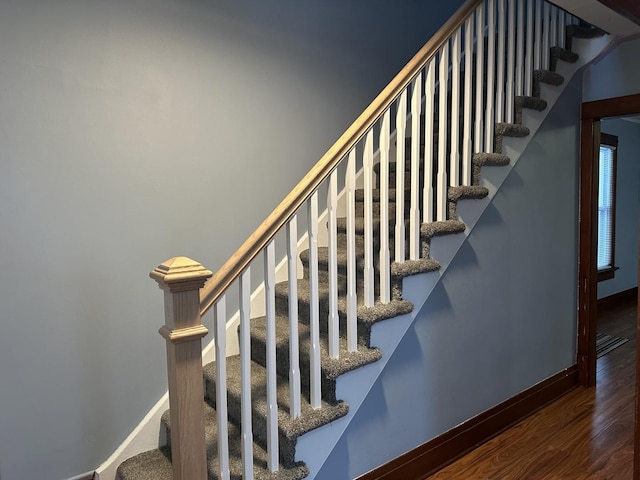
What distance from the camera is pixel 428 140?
2105 millimetres

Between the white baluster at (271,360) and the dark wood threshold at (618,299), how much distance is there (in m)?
5.12

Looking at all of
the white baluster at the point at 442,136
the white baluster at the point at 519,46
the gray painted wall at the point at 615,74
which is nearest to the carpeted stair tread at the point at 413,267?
the white baluster at the point at 442,136

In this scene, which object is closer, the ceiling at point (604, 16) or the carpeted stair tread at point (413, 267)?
the carpeted stair tread at point (413, 267)

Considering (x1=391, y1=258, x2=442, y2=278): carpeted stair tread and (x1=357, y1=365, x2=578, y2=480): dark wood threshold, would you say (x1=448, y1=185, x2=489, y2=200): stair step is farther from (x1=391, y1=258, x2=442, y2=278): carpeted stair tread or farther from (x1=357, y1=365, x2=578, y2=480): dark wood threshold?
(x1=357, y1=365, x2=578, y2=480): dark wood threshold

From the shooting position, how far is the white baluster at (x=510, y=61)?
2447 mm

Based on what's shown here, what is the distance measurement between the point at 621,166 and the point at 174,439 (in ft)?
20.0

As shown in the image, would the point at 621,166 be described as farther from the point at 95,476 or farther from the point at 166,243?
the point at 95,476

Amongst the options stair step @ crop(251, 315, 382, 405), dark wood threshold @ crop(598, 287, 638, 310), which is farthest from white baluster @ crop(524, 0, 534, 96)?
dark wood threshold @ crop(598, 287, 638, 310)

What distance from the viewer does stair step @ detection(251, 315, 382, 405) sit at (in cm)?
187

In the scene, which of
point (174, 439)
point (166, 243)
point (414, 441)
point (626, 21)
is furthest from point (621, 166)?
point (174, 439)

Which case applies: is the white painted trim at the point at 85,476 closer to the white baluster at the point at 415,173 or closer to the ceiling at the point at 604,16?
the white baluster at the point at 415,173

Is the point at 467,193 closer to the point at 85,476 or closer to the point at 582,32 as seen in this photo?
the point at 582,32

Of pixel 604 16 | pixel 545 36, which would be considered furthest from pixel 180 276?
pixel 604 16

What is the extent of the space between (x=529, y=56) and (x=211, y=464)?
8.76 feet
